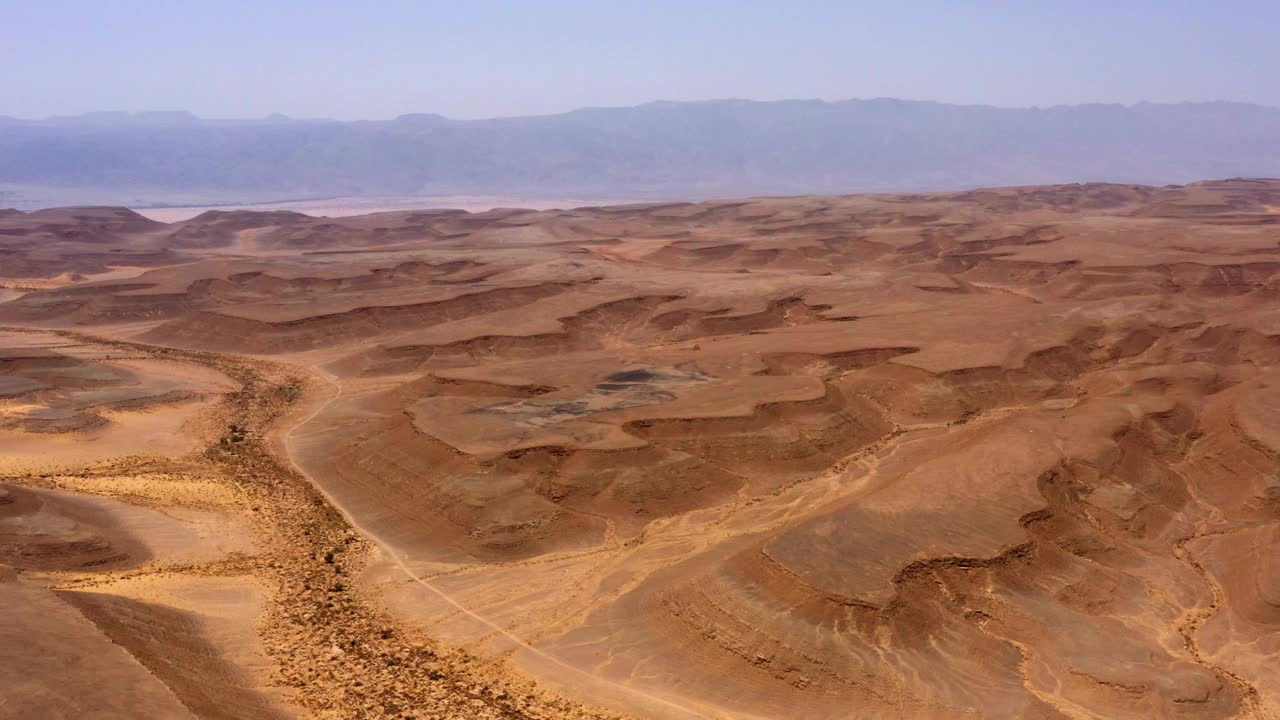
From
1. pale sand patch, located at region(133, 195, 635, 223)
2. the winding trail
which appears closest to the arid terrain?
the winding trail

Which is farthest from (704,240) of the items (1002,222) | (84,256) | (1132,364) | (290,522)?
(290,522)

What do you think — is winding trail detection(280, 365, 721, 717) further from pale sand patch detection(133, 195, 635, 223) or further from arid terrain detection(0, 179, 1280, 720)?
pale sand patch detection(133, 195, 635, 223)

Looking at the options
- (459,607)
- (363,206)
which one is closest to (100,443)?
(459,607)

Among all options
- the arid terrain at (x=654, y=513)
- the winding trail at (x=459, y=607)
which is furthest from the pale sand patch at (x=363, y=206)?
the winding trail at (x=459, y=607)

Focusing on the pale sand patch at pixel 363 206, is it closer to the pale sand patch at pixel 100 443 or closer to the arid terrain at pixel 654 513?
the arid terrain at pixel 654 513

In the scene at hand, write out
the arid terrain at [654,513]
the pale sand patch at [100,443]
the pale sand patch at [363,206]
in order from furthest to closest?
the pale sand patch at [363,206]
the pale sand patch at [100,443]
the arid terrain at [654,513]

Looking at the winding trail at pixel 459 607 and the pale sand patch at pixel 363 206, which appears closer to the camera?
the winding trail at pixel 459 607

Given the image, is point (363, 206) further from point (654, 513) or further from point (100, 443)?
A: point (654, 513)

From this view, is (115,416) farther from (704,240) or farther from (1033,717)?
(704,240)
